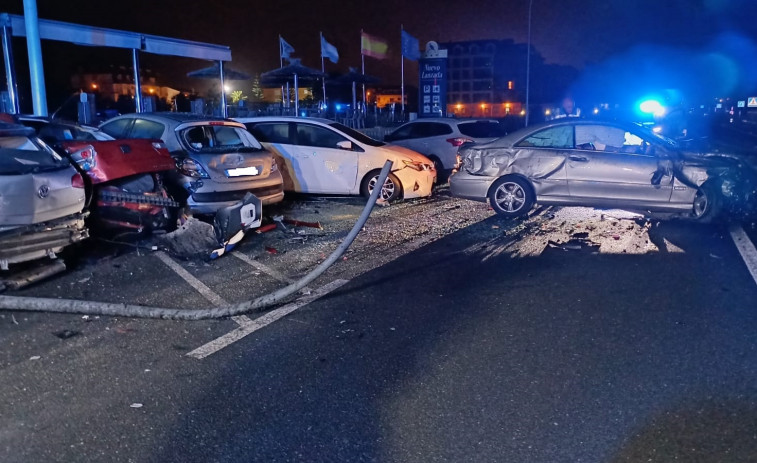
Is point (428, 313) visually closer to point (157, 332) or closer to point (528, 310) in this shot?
point (528, 310)

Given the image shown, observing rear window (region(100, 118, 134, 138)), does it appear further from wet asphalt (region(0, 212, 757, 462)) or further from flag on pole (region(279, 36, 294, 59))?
flag on pole (region(279, 36, 294, 59))

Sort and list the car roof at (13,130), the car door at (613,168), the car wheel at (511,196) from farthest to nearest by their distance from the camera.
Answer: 1. the car wheel at (511,196)
2. the car door at (613,168)
3. the car roof at (13,130)

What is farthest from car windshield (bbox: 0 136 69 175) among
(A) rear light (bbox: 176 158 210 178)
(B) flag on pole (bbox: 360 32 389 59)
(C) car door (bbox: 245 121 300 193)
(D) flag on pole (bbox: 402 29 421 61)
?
(D) flag on pole (bbox: 402 29 421 61)

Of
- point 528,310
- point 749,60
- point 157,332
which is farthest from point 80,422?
point 749,60

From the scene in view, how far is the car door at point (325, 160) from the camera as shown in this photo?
1191 cm

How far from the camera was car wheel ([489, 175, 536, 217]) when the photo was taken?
1021 centimetres

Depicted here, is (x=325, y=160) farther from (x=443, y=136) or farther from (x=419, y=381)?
(x=419, y=381)

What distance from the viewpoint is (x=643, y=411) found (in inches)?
150

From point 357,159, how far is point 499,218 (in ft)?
9.84

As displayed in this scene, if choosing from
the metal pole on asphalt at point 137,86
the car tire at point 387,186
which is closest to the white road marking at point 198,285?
the car tire at point 387,186

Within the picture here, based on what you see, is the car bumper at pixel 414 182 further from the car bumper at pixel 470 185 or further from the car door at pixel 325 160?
the car bumper at pixel 470 185

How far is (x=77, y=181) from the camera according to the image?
6477 mm

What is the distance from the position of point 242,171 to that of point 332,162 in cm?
312

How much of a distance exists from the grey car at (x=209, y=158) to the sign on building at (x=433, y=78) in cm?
1996
